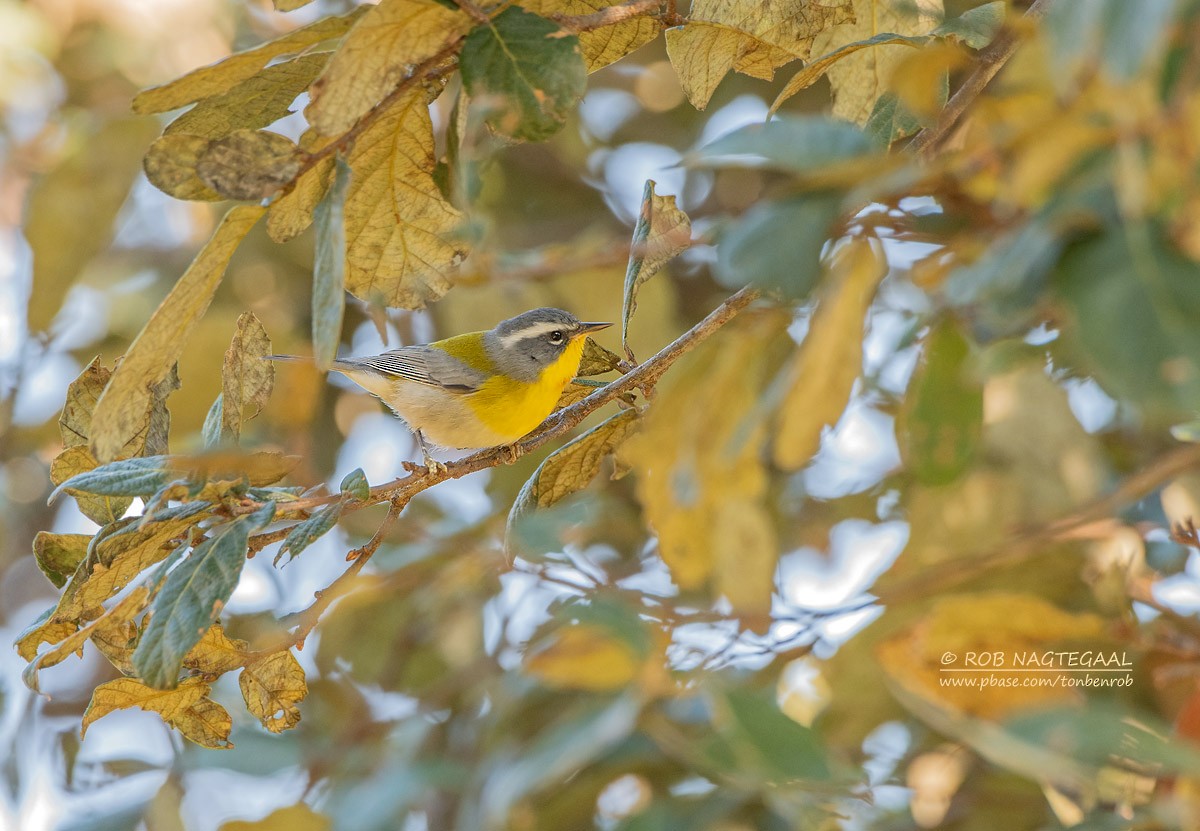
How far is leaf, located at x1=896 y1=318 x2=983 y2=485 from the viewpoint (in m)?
1.12

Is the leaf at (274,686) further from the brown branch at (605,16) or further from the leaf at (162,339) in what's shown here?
the brown branch at (605,16)

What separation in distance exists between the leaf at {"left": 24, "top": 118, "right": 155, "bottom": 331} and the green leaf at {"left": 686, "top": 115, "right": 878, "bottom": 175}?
3.12 meters

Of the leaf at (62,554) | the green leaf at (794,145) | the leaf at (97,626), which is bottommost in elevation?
the leaf at (62,554)

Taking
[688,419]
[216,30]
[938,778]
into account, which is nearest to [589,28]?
[688,419]

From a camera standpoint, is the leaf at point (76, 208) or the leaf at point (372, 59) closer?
the leaf at point (372, 59)

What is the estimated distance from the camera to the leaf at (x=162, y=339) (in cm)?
154

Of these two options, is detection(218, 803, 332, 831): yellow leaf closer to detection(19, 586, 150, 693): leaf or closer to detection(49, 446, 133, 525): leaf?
detection(19, 586, 150, 693): leaf

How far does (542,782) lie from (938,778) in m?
1.93

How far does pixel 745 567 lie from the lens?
4.00 feet

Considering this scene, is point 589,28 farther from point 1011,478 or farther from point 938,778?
point 938,778

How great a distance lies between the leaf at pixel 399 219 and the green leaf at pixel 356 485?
0.34 m

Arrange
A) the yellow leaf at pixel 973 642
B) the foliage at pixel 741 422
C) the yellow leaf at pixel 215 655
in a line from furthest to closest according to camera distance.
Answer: the yellow leaf at pixel 215 655, the yellow leaf at pixel 973 642, the foliage at pixel 741 422

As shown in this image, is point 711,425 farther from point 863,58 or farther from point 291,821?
point 863,58

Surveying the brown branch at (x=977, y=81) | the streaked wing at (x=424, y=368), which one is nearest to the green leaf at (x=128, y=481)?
the brown branch at (x=977, y=81)
